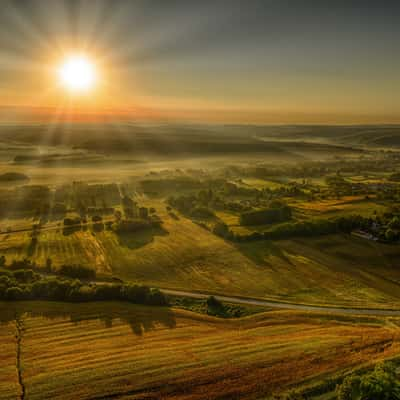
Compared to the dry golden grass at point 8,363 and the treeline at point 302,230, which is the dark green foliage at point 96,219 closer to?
the treeline at point 302,230

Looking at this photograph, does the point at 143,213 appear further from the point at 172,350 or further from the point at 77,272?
the point at 172,350

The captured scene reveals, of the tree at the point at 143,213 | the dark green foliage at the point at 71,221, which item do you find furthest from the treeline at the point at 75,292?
the tree at the point at 143,213

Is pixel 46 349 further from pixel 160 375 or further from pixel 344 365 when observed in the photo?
pixel 344 365

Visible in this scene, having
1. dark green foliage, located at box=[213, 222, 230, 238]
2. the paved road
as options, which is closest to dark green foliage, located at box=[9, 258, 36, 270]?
the paved road

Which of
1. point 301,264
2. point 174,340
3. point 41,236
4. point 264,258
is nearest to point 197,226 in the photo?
point 264,258

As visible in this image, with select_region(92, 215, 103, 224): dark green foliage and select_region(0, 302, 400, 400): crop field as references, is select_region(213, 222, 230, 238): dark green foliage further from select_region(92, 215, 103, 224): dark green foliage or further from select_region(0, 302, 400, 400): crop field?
select_region(0, 302, 400, 400): crop field
